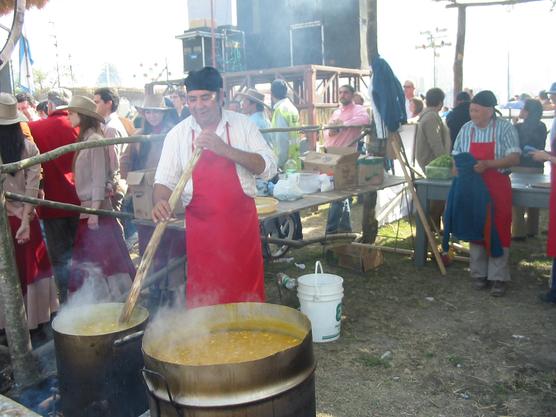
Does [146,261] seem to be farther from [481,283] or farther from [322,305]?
[481,283]

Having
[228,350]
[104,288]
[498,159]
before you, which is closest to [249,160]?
[228,350]

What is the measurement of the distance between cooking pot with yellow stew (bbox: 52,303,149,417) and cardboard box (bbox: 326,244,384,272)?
12.6 ft

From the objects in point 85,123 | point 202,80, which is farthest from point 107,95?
point 202,80

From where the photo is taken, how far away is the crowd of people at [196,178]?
327 centimetres

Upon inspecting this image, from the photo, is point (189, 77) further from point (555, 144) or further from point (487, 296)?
point (487, 296)

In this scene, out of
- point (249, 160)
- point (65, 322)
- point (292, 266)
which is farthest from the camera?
point (292, 266)

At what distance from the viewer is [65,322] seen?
9.59ft

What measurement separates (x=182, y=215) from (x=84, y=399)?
93.3 inches

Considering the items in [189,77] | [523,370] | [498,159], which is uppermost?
[189,77]

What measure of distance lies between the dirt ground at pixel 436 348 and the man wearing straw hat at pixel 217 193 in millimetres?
1128

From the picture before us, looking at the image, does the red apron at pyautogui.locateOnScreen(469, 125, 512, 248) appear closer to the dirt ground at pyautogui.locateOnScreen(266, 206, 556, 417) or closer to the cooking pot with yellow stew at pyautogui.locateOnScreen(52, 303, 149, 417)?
the dirt ground at pyautogui.locateOnScreen(266, 206, 556, 417)

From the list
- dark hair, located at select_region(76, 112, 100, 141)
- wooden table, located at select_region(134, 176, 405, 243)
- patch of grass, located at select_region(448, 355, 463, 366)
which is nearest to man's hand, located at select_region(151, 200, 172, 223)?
wooden table, located at select_region(134, 176, 405, 243)

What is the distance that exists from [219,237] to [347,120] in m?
5.63

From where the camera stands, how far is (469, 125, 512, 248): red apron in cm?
541
